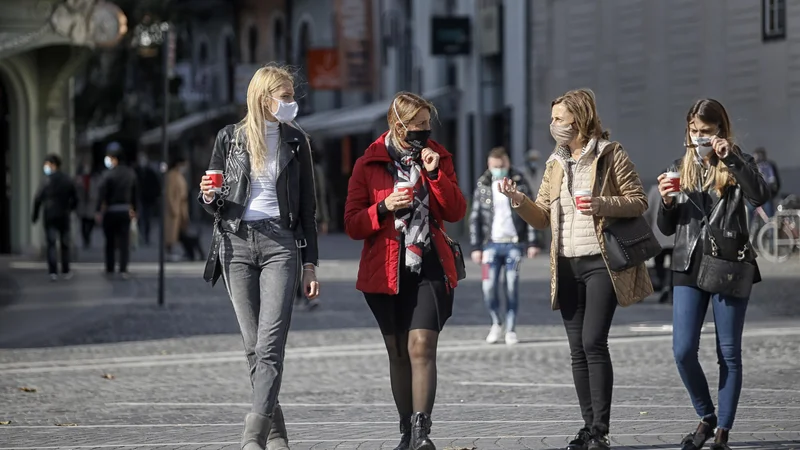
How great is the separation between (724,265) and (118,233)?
17.6 metres

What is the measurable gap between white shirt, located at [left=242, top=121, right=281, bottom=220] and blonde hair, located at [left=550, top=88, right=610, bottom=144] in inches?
52.2

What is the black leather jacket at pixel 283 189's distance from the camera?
7781mm

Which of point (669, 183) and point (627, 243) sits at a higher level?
point (669, 183)

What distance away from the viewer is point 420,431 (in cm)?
771

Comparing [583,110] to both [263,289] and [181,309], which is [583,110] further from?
[181,309]

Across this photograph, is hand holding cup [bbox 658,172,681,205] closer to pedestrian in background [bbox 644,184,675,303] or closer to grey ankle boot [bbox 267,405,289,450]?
grey ankle boot [bbox 267,405,289,450]

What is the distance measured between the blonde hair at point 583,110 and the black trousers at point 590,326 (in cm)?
59

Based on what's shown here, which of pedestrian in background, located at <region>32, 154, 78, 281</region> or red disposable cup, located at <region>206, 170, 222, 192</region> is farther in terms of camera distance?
pedestrian in background, located at <region>32, 154, 78, 281</region>

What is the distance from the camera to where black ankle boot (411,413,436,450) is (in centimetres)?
762

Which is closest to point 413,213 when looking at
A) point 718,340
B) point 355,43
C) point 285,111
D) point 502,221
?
point 285,111

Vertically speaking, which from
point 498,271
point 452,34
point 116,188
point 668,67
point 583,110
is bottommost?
point 498,271

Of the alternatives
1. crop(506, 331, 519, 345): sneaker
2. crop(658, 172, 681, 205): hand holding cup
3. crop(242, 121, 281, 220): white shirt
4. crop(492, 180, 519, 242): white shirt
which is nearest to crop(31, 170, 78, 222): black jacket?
crop(492, 180, 519, 242): white shirt

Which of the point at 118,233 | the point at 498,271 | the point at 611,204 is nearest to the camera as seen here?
the point at 611,204

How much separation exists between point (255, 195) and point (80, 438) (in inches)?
84.5
